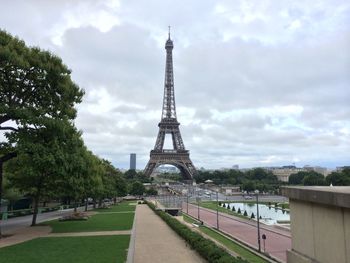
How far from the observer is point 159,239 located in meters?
24.7

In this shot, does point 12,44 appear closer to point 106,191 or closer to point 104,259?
point 104,259

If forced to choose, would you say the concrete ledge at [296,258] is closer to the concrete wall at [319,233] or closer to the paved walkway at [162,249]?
the concrete wall at [319,233]

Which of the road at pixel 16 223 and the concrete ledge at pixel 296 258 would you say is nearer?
the concrete ledge at pixel 296 258

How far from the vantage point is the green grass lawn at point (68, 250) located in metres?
17.2

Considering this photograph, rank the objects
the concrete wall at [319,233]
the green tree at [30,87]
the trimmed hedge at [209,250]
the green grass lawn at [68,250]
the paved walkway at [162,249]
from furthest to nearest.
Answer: the green tree at [30,87]
the paved walkway at [162,249]
the green grass lawn at [68,250]
the trimmed hedge at [209,250]
the concrete wall at [319,233]

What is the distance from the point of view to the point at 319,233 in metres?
8.73

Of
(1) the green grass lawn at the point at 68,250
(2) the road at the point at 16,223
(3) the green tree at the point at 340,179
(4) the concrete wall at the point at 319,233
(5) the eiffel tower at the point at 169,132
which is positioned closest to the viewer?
(4) the concrete wall at the point at 319,233

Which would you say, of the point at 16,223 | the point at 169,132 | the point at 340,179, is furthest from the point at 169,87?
the point at 16,223

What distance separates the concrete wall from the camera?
781 cm

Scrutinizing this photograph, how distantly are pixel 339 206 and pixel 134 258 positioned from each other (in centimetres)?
1226

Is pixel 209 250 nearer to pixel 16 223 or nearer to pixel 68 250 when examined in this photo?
pixel 68 250

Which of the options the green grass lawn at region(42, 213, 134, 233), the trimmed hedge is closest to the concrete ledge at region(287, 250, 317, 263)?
the trimmed hedge

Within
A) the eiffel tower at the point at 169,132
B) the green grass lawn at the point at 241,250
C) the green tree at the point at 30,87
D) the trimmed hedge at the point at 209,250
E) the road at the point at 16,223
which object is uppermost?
the eiffel tower at the point at 169,132

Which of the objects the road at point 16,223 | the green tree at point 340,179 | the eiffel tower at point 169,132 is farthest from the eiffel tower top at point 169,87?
the road at point 16,223
